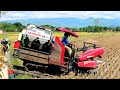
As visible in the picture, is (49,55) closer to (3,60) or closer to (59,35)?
(3,60)

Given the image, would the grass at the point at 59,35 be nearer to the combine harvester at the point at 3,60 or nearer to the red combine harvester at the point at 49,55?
the combine harvester at the point at 3,60

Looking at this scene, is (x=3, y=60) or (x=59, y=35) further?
A: (x=59, y=35)

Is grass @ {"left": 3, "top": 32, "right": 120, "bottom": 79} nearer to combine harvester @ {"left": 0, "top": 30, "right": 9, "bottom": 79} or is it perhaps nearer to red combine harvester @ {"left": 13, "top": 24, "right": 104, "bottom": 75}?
combine harvester @ {"left": 0, "top": 30, "right": 9, "bottom": 79}

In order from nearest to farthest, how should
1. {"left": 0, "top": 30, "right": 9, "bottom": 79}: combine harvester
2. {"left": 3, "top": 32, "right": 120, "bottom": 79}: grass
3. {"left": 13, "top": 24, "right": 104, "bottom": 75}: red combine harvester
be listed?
1. {"left": 0, "top": 30, "right": 9, "bottom": 79}: combine harvester
2. {"left": 13, "top": 24, "right": 104, "bottom": 75}: red combine harvester
3. {"left": 3, "top": 32, "right": 120, "bottom": 79}: grass

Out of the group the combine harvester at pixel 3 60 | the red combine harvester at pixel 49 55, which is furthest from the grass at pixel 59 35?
the red combine harvester at pixel 49 55

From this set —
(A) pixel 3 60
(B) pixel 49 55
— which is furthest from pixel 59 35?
(B) pixel 49 55

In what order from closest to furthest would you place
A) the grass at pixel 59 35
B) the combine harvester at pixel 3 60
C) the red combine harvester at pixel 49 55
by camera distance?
the combine harvester at pixel 3 60 → the red combine harvester at pixel 49 55 → the grass at pixel 59 35

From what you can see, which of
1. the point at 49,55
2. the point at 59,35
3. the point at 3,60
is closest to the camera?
the point at 49,55

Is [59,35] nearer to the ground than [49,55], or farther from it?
farther from it

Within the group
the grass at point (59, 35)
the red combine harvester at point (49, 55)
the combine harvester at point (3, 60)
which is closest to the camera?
the combine harvester at point (3, 60)

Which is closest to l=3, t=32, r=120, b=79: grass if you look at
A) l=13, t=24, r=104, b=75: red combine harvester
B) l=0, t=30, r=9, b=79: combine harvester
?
l=0, t=30, r=9, b=79: combine harvester

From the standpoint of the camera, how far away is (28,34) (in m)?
9.61

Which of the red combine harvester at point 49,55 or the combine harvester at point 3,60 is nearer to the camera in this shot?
the combine harvester at point 3,60

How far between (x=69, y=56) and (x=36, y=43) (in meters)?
1.25
